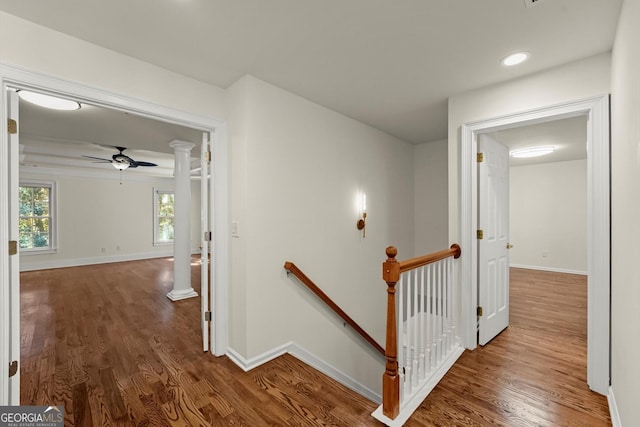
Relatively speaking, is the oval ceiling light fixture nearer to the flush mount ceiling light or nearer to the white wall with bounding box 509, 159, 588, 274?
the flush mount ceiling light

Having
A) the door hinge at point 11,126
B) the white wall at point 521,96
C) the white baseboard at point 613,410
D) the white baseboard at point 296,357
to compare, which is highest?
the white wall at point 521,96

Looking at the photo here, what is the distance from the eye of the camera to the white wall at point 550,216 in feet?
19.5

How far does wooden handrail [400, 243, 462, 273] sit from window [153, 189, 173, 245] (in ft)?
28.1

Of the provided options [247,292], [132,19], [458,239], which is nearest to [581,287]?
[458,239]

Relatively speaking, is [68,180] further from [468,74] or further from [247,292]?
[468,74]

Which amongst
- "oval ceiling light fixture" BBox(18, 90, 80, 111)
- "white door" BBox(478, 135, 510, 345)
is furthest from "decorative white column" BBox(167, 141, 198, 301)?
"white door" BBox(478, 135, 510, 345)

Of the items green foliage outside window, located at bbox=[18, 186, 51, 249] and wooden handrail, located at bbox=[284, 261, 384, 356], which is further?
green foliage outside window, located at bbox=[18, 186, 51, 249]

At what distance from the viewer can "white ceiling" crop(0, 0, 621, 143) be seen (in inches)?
63.1

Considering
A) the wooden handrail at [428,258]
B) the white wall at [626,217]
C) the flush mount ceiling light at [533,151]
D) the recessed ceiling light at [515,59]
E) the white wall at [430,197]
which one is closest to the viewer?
the white wall at [626,217]

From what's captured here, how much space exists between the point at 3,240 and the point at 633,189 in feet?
11.0

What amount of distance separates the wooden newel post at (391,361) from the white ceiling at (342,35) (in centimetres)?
144

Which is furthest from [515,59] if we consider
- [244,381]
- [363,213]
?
[244,381]

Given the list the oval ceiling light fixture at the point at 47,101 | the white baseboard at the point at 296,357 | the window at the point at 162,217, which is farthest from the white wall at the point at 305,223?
the window at the point at 162,217

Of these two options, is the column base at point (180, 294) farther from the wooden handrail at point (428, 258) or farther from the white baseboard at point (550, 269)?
the white baseboard at point (550, 269)
